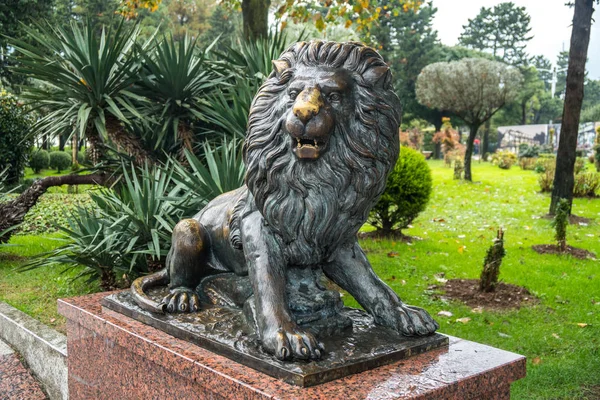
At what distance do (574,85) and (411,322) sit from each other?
31.9 feet

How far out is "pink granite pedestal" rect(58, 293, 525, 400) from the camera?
2.30 m

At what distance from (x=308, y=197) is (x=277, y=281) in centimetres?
40

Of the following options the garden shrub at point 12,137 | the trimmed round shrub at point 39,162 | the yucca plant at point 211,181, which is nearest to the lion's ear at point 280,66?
the yucca plant at point 211,181

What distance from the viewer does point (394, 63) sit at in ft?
131

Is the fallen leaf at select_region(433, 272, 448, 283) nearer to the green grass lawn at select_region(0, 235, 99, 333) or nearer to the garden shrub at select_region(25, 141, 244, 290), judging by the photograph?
the garden shrub at select_region(25, 141, 244, 290)

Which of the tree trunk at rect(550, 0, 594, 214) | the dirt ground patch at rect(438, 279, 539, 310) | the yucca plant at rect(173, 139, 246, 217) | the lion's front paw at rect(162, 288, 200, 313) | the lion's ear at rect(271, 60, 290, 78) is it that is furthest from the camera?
the tree trunk at rect(550, 0, 594, 214)

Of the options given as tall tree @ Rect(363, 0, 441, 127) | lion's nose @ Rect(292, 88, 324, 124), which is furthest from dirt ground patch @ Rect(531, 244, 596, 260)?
tall tree @ Rect(363, 0, 441, 127)

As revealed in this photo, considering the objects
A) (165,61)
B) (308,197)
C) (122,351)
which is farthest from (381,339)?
(165,61)

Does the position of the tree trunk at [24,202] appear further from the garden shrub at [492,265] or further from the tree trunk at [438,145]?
the tree trunk at [438,145]

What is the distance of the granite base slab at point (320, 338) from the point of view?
234 centimetres

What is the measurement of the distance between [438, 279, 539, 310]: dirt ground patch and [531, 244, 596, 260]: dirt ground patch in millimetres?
2190

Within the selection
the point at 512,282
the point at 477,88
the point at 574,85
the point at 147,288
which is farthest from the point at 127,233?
the point at 477,88

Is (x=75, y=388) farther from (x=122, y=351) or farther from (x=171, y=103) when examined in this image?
(x=171, y=103)

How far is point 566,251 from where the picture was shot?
8.72 meters
